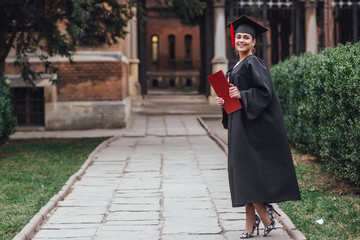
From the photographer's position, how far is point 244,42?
5000mm

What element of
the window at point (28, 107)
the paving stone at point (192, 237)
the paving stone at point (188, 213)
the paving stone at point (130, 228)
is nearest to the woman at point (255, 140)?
the paving stone at point (192, 237)

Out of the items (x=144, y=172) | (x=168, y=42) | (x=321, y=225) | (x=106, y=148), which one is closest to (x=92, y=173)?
(x=144, y=172)

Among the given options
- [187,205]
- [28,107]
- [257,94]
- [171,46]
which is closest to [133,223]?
[187,205]

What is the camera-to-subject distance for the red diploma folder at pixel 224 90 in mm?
4867

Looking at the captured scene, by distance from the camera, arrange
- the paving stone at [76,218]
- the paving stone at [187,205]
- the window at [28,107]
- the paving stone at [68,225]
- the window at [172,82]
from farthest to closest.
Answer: the window at [172,82]
the window at [28,107]
the paving stone at [187,205]
the paving stone at [76,218]
the paving stone at [68,225]

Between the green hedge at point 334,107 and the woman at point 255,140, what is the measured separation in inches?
68.0

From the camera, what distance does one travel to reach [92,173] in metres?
8.58

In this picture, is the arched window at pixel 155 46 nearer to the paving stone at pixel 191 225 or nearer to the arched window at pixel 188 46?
the arched window at pixel 188 46

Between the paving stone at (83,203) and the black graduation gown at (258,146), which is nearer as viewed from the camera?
the black graduation gown at (258,146)

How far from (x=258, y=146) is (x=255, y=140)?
58 mm

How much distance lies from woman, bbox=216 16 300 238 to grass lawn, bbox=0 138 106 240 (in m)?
2.23

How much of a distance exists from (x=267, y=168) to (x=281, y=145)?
24cm

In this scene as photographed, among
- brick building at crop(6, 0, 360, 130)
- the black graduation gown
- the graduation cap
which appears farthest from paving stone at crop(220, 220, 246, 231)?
brick building at crop(6, 0, 360, 130)

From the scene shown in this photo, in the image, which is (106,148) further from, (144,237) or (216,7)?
(216,7)
